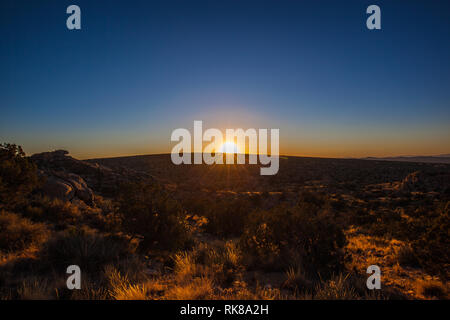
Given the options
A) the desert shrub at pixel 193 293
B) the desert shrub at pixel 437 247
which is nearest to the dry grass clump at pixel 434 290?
the desert shrub at pixel 437 247

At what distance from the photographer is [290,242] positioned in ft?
21.5

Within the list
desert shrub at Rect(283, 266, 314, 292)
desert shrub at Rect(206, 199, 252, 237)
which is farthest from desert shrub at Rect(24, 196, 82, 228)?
desert shrub at Rect(283, 266, 314, 292)

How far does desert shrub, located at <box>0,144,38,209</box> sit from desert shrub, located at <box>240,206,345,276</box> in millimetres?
8889

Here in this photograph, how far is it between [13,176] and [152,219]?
5647 millimetres

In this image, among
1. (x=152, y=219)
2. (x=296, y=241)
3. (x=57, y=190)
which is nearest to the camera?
(x=296, y=241)

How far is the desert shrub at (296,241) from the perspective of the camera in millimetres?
5785

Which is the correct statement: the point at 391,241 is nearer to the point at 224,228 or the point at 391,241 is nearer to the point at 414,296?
the point at 414,296

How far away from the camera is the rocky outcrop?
1292cm

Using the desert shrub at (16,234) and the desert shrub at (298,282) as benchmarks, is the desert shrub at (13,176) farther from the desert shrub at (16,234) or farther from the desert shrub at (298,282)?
the desert shrub at (298,282)

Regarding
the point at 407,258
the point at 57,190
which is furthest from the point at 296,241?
the point at 57,190

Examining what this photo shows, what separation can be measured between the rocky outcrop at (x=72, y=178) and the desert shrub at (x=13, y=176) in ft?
12.2

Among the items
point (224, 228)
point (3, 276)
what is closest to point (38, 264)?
point (3, 276)

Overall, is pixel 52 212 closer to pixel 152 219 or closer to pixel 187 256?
pixel 152 219

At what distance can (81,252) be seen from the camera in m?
5.77
